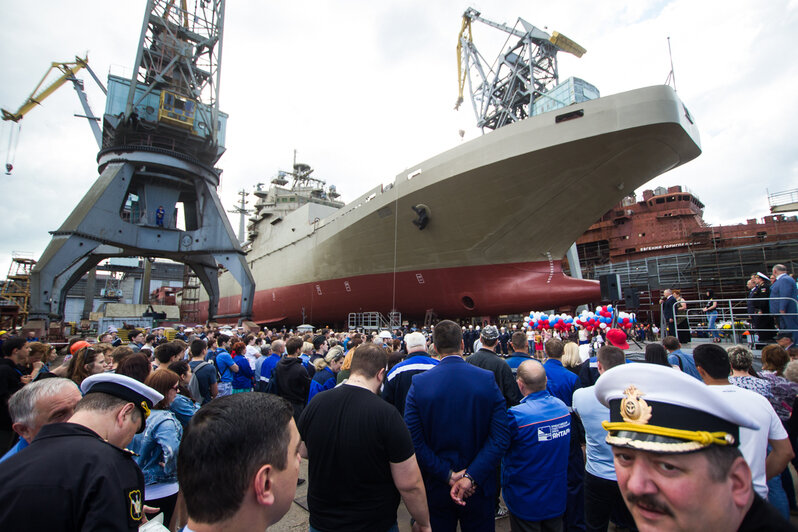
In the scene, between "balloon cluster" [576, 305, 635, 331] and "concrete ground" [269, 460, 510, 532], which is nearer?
"concrete ground" [269, 460, 510, 532]

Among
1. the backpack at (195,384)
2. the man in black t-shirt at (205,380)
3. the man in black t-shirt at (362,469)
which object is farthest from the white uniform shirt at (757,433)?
the backpack at (195,384)

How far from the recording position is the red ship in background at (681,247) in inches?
925

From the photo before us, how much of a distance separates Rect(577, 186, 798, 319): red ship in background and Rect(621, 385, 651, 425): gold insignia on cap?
2469cm

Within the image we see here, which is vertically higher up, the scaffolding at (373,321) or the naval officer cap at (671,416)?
the naval officer cap at (671,416)

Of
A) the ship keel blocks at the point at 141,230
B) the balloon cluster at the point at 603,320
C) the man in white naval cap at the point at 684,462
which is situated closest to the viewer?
the man in white naval cap at the point at 684,462

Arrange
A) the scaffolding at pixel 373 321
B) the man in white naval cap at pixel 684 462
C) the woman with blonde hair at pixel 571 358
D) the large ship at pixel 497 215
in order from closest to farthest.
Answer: the man in white naval cap at pixel 684 462 < the woman with blonde hair at pixel 571 358 < the large ship at pixel 497 215 < the scaffolding at pixel 373 321

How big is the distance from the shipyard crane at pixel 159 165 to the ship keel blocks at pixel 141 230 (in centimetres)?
4

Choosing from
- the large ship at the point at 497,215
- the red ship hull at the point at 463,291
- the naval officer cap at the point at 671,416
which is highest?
the large ship at the point at 497,215

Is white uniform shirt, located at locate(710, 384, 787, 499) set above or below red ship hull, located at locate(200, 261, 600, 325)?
below

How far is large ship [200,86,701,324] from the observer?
1059 centimetres

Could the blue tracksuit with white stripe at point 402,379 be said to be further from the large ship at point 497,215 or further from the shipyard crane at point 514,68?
the shipyard crane at point 514,68

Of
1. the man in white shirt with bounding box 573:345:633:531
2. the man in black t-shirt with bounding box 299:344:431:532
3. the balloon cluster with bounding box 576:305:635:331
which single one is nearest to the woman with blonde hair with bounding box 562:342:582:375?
the man in white shirt with bounding box 573:345:633:531

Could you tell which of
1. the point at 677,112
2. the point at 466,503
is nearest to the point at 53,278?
the point at 466,503

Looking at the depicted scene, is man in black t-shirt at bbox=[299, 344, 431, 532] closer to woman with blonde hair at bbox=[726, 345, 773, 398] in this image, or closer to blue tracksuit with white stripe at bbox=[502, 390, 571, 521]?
blue tracksuit with white stripe at bbox=[502, 390, 571, 521]
